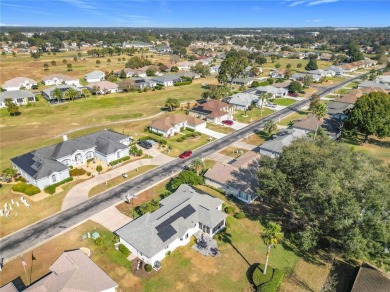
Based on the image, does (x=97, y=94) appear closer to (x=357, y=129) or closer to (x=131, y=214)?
(x=131, y=214)

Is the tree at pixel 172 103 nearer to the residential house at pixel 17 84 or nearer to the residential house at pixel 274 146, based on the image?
the residential house at pixel 274 146

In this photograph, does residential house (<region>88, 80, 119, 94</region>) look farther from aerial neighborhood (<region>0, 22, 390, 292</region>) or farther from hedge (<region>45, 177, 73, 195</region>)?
hedge (<region>45, 177, 73, 195</region>)

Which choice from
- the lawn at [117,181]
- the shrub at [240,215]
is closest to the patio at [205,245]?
the shrub at [240,215]

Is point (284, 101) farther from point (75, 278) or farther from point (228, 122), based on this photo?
point (75, 278)

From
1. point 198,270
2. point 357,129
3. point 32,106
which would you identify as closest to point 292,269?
point 198,270

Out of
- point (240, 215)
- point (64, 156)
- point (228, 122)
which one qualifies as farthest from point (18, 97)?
point (240, 215)

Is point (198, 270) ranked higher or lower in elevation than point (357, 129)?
lower

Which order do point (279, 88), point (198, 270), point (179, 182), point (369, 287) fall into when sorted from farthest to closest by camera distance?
point (279, 88)
point (179, 182)
point (198, 270)
point (369, 287)
